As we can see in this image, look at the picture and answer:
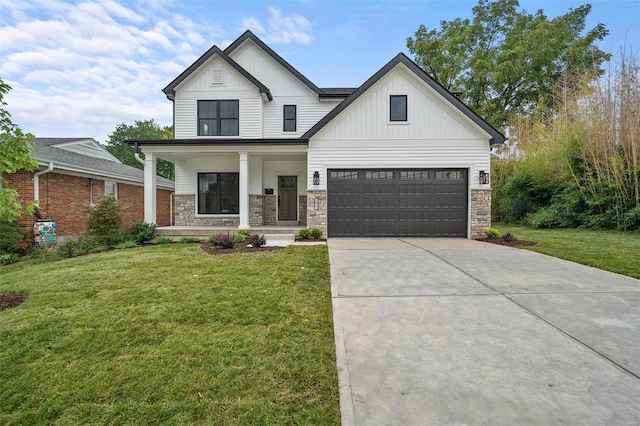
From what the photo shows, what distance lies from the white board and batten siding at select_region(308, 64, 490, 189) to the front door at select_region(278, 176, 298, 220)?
2.86 metres

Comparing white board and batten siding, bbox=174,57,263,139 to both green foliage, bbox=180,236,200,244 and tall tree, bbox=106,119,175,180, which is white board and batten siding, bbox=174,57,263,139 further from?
tall tree, bbox=106,119,175,180

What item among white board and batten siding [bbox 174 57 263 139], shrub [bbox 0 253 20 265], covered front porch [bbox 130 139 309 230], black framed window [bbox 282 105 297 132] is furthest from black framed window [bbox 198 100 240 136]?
shrub [bbox 0 253 20 265]

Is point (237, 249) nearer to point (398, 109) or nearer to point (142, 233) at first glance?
point (142, 233)

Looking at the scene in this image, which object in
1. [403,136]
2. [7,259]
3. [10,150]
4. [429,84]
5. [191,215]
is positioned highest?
[429,84]

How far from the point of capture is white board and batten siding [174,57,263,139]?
11859 millimetres

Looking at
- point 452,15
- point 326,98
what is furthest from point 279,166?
point 452,15

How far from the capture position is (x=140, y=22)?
32.4 feet

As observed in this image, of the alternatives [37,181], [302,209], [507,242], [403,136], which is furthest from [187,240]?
[507,242]

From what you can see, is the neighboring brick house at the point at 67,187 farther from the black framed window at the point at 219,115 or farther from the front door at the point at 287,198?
the front door at the point at 287,198

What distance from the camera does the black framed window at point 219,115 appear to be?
472 inches

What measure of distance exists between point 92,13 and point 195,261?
9.33m

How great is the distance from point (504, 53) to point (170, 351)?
86.5 ft

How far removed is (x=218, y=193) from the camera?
1229 cm

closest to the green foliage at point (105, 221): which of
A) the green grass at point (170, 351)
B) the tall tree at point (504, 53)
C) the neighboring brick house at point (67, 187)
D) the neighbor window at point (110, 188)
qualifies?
the neighboring brick house at point (67, 187)
